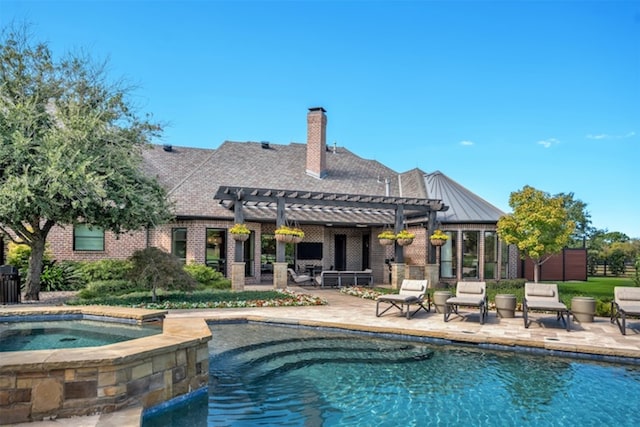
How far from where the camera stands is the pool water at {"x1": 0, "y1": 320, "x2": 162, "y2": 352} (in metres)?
7.05

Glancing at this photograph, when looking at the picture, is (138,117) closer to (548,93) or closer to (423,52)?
(423,52)

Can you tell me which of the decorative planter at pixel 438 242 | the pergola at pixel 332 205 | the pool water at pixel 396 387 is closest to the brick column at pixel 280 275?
the pergola at pixel 332 205

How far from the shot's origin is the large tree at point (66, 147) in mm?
10773

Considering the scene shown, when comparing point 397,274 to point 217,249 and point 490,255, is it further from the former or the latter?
point 217,249

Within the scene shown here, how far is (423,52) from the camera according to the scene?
16.4 meters

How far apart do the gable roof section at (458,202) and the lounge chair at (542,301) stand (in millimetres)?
8426

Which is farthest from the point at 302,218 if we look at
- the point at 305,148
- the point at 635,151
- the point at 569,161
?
the point at 635,151

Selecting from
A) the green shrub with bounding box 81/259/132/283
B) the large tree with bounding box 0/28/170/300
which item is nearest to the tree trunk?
the large tree with bounding box 0/28/170/300

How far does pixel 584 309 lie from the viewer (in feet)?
33.1

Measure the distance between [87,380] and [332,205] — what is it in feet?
42.6

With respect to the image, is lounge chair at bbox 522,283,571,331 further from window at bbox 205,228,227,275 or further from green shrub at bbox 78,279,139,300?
window at bbox 205,228,227,275

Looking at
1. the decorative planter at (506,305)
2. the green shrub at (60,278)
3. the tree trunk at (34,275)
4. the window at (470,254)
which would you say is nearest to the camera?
the decorative planter at (506,305)

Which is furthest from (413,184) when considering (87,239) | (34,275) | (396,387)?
(396,387)

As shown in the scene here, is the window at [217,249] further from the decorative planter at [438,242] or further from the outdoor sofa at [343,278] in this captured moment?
the decorative planter at [438,242]
